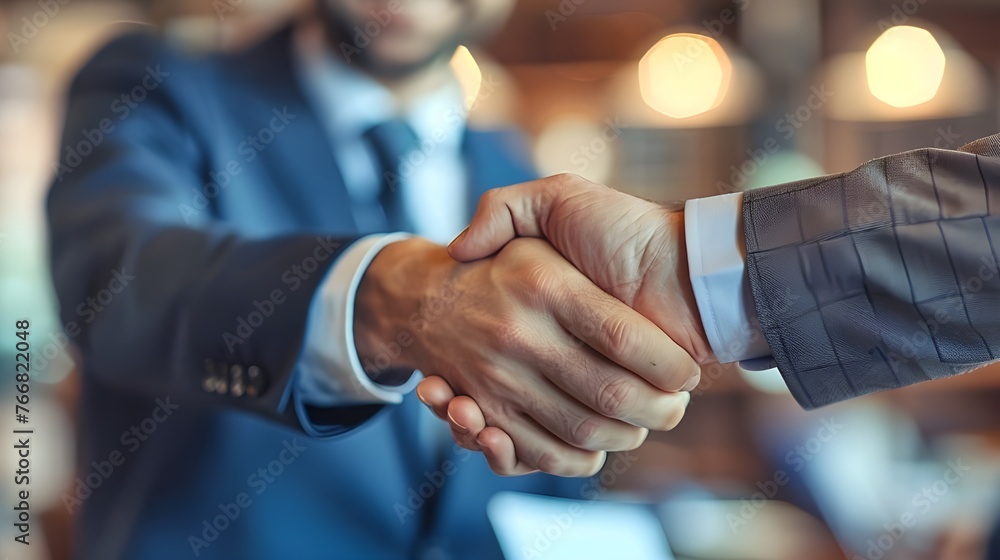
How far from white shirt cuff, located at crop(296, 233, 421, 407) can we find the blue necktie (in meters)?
0.43

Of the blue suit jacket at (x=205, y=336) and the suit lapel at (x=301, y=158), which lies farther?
the suit lapel at (x=301, y=158)

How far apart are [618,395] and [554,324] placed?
7 cm

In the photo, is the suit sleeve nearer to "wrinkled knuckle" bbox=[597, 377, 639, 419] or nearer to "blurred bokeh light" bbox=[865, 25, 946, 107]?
"wrinkled knuckle" bbox=[597, 377, 639, 419]

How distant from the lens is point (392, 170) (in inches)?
45.1

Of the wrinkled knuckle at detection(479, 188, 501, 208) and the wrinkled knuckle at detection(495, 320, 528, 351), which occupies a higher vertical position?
the wrinkled knuckle at detection(479, 188, 501, 208)

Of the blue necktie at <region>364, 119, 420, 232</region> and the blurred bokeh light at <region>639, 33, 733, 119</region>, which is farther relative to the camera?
the blurred bokeh light at <region>639, 33, 733, 119</region>

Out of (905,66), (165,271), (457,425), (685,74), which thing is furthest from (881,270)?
(905,66)

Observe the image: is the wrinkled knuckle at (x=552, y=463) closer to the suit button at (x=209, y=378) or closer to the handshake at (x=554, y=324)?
the handshake at (x=554, y=324)

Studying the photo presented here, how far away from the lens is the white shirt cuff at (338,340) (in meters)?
0.70

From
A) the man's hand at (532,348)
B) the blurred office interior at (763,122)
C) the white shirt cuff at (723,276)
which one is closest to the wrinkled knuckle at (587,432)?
the man's hand at (532,348)

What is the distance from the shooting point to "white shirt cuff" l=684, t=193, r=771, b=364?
0.58 metres

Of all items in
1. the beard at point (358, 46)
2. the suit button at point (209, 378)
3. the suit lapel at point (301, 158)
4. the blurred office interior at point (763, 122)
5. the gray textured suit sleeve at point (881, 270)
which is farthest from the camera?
the blurred office interior at point (763, 122)

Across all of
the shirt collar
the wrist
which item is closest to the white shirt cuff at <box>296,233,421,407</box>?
the wrist

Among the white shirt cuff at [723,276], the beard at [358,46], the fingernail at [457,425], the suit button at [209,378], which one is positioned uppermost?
the beard at [358,46]
